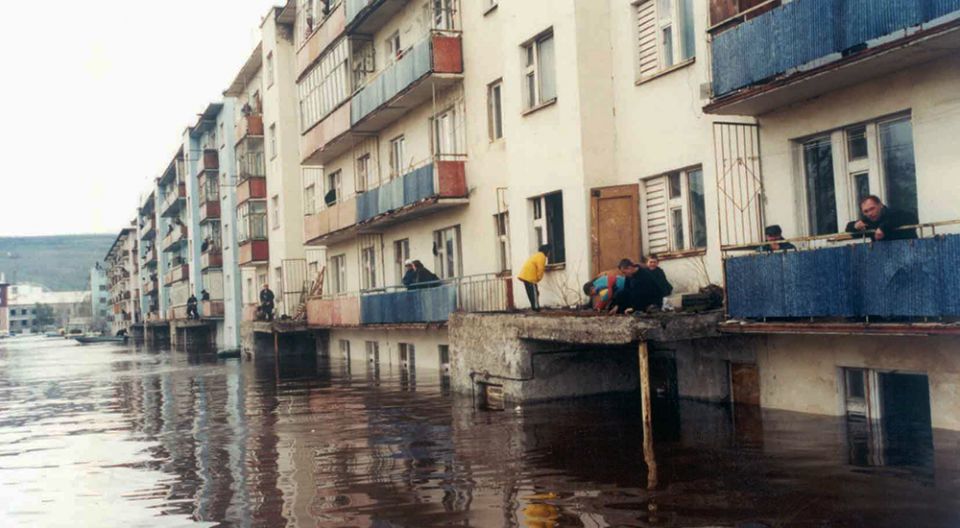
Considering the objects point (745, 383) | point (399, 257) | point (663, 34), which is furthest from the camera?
point (399, 257)

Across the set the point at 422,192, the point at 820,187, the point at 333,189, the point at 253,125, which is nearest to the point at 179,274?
the point at 253,125

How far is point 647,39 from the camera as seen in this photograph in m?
17.8

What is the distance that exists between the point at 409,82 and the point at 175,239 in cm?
5439

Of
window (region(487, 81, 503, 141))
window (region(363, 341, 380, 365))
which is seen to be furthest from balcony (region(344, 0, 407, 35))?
window (region(363, 341, 380, 365))

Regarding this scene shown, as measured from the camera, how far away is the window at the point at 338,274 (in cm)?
3740

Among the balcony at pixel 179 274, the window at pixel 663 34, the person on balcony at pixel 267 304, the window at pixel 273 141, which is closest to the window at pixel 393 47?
the window at pixel 663 34

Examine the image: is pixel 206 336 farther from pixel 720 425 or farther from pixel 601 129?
pixel 720 425

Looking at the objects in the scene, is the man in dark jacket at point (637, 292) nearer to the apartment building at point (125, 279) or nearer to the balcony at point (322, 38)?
the balcony at point (322, 38)

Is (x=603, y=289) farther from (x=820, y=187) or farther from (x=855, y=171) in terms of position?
(x=855, y=171)

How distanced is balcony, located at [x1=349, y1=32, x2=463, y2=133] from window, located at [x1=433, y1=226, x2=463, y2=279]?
3.67 m

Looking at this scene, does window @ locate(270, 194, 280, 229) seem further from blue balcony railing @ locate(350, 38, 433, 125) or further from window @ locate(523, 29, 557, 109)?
window @ locate(523, 29, 557, 109)

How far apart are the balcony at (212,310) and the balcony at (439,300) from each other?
99.0 ft

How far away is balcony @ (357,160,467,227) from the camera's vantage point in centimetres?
2520

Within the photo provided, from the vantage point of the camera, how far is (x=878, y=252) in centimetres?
1177
